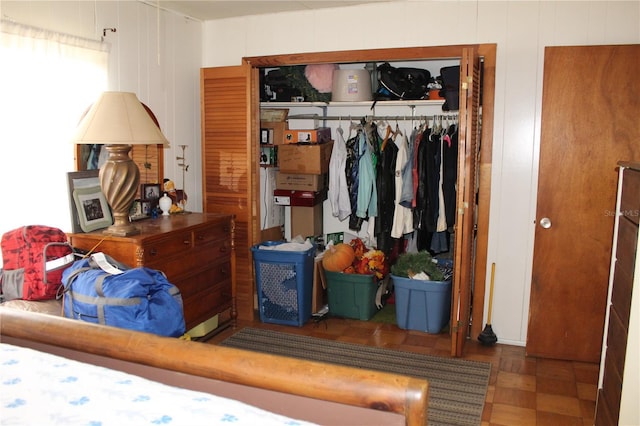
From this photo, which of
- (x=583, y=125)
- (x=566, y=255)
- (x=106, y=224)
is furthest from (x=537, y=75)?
(x=106, y=224)

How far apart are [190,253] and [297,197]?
1526 millimetres

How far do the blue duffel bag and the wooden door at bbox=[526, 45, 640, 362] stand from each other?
237 centimetres

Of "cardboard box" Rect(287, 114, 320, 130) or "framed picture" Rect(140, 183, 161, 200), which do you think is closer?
"framed picture" Rect(140, 183, 161, 200)

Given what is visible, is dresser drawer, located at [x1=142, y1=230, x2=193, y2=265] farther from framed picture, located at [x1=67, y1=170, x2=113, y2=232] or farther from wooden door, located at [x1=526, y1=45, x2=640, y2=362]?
wooden door, located at [x1=526, y1=45, x2=640, y2=362]

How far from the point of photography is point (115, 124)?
294cm

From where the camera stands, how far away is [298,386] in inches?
52.1

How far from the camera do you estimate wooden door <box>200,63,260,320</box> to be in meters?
4.25

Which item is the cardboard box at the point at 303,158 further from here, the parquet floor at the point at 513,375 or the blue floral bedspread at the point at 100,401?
the blue floral bedspread at the point at 100,401

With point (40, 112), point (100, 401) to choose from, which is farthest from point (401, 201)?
point (100, 401)

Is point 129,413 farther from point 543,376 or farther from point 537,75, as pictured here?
point 537,75

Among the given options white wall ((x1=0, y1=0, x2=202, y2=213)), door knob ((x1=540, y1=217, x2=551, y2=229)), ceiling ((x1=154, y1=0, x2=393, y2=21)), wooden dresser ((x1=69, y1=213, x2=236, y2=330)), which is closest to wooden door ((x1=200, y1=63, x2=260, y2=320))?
white wall ((x1=0, y1=0, x2=202, y2=213))

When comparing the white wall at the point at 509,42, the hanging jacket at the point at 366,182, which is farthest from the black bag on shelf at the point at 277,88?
the hanging jacket at the point at 366,182

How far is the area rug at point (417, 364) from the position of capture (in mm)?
2936

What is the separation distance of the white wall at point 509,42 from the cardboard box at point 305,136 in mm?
818
